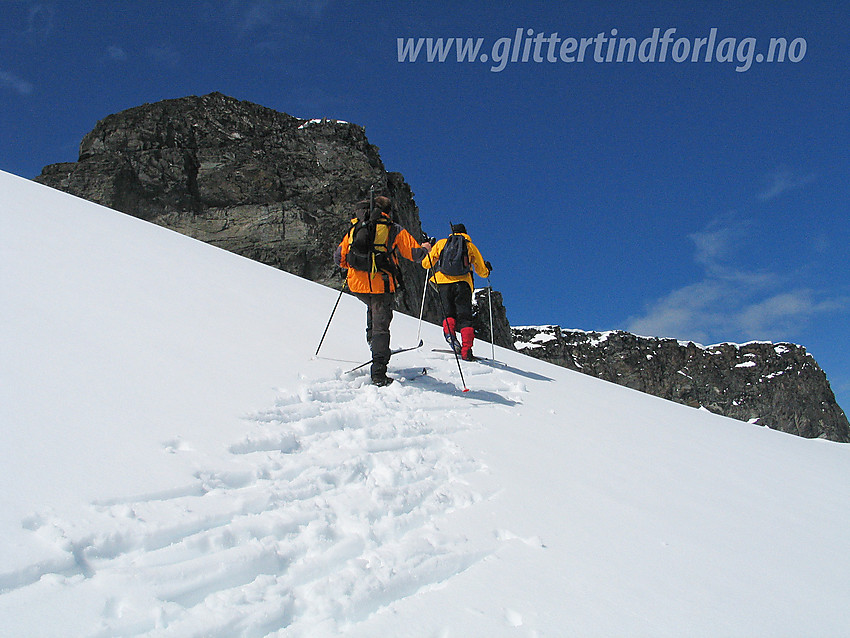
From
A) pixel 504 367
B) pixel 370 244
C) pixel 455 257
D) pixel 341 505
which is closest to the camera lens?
pixel 341 505

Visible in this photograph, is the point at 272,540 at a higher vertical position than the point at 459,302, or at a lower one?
lower

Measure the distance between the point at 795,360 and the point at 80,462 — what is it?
121 m

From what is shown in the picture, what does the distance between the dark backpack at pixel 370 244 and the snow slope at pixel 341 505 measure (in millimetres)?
1053

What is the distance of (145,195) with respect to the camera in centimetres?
3056

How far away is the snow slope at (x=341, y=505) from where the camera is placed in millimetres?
1726

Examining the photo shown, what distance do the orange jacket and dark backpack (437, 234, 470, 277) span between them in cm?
155

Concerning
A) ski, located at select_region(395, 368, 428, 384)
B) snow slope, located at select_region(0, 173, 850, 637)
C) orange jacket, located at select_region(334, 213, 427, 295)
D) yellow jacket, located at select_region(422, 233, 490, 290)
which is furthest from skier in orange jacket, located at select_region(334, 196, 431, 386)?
yellow jacket, located at select_region(422, 233, 490, 290)

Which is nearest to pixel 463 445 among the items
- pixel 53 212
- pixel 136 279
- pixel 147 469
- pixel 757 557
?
pixel 757 557

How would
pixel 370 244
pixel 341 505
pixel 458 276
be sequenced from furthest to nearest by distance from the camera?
1. pixel 458 276
2. pixel 370 244
3. pixel 341 505

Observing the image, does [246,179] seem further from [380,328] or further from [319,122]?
[380,328]

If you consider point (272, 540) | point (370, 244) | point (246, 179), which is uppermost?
point (246, 179)

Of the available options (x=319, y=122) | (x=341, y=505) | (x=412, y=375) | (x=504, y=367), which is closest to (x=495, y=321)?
(x=319, y=122)

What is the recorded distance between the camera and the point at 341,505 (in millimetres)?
2383

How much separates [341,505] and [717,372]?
108590 mm
